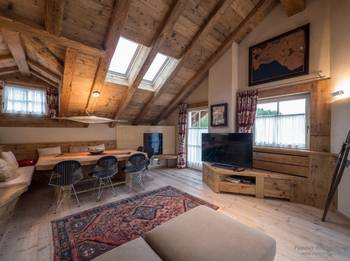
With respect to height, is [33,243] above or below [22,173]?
below

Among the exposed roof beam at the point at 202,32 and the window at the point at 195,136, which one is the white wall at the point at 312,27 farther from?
the window at the point at 195,136

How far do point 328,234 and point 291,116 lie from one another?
2.10m

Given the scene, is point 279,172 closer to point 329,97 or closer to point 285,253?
point 329,97

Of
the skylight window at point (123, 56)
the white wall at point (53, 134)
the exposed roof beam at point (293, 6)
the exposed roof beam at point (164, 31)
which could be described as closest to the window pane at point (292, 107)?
the exposed roof beam at point (293, 6)

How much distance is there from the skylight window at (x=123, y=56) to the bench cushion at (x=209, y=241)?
356cm

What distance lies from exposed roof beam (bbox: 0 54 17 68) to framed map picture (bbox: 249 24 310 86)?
5.21m

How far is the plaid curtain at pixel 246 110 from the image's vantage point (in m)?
3.76

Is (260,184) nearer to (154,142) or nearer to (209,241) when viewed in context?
(209,241)

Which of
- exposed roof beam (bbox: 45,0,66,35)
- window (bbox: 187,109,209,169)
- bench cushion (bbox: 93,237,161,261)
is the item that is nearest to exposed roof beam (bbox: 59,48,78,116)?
exposed roof beam (bbox: 45,0,66,35)

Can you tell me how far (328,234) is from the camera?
2.18 meters

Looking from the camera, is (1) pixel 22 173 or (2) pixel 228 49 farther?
(2) pixel 228 49

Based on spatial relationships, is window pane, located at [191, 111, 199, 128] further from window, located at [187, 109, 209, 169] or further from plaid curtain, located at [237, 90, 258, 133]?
plaid curtain, located at [237, 90, 258, 133]

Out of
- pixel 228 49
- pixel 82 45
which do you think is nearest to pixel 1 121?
pixel 82 45

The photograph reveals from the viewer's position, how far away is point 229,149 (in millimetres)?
3752
